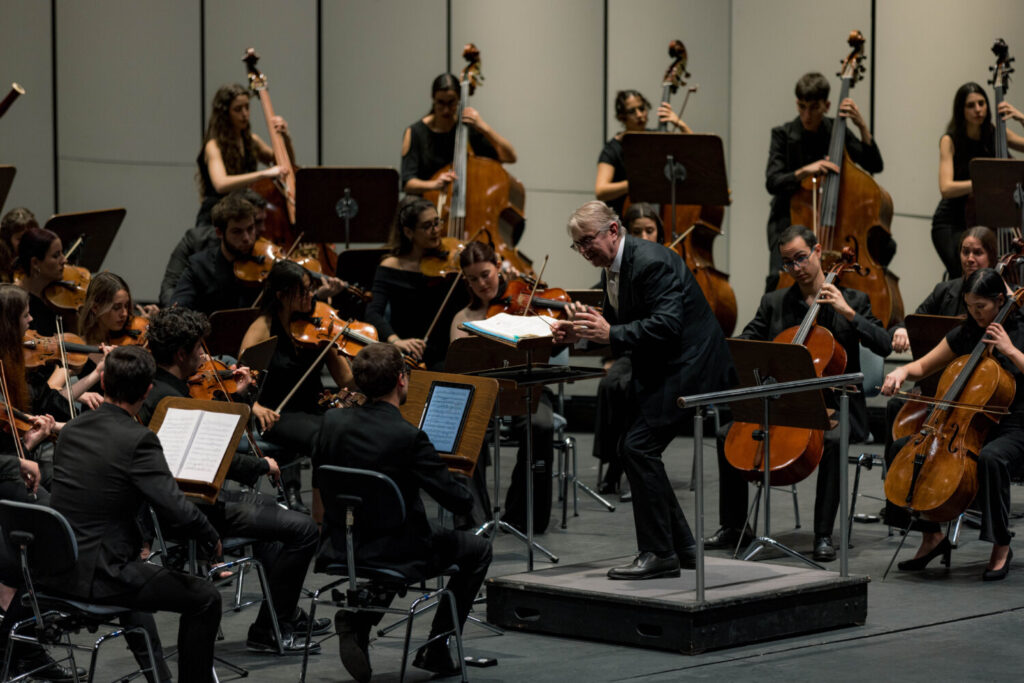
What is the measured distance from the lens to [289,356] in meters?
6.04

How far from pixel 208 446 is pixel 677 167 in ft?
11.5

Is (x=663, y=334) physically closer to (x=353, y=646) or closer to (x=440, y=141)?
(x=353, y=646)

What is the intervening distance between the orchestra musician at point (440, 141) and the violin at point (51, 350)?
2519mm

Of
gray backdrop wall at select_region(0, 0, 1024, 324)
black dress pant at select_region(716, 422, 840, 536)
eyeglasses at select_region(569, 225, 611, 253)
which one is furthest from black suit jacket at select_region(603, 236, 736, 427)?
gray backdrop wall at select_region(0, 0, 1024, 324)

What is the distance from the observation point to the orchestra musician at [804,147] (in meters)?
7.59

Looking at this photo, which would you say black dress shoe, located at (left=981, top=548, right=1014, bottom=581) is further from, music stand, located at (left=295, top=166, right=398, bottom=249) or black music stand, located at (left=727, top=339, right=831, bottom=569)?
music stand, located at (left=295, top=166, right=398, bottom=249)

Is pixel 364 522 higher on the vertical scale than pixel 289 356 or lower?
lower

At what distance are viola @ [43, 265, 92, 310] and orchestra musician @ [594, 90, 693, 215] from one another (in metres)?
2.92

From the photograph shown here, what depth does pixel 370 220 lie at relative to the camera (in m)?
7.13

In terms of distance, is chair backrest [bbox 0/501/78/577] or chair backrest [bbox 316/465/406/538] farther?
chair backrest [bbox 316/465/406/538]

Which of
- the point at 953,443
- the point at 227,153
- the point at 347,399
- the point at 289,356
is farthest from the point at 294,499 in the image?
the point at 953,443

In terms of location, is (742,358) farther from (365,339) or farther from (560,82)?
(560,82)

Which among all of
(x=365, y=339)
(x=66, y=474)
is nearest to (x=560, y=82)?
(x=365, y=339)

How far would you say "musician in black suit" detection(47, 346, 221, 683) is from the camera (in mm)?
3779
